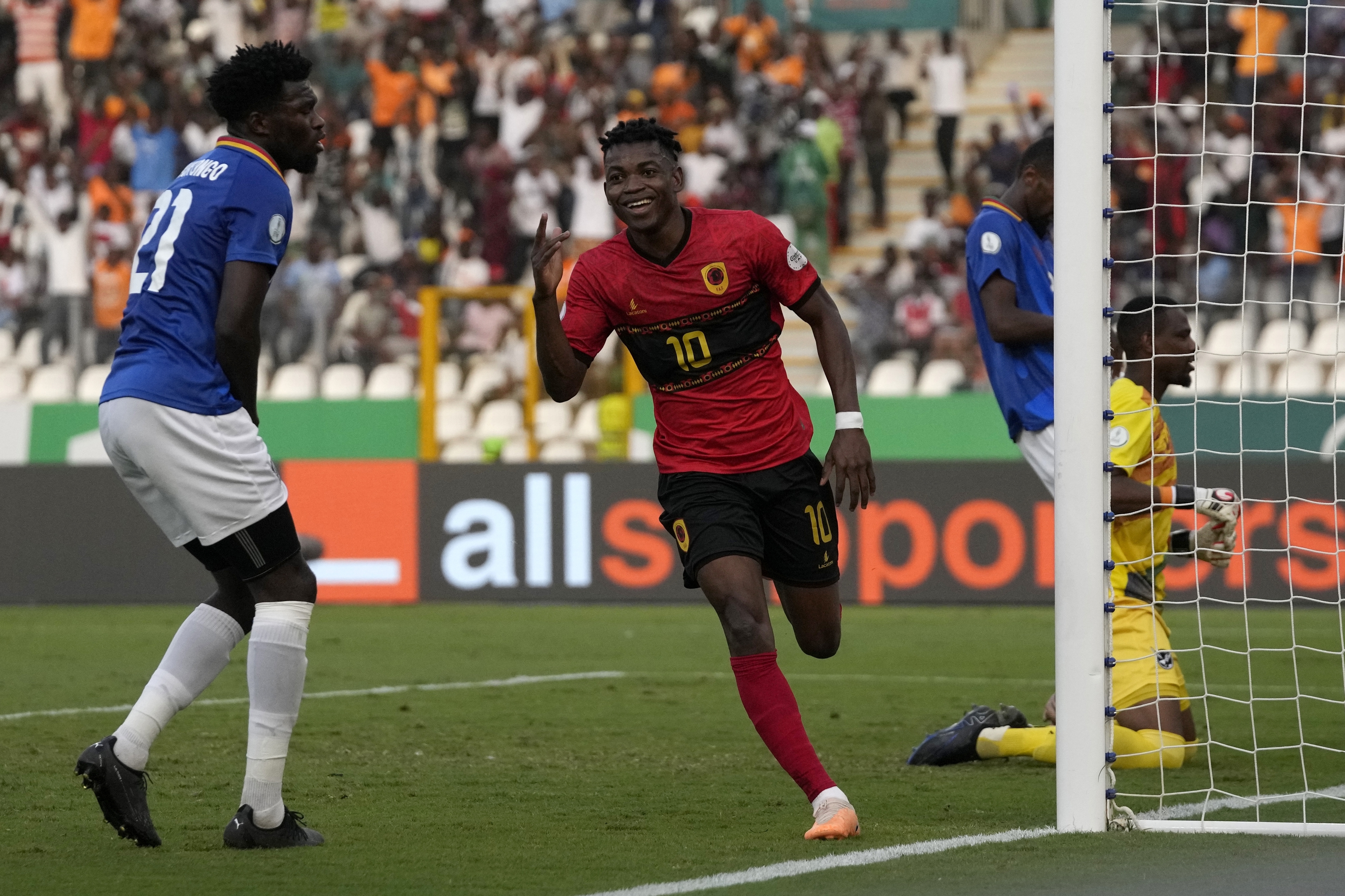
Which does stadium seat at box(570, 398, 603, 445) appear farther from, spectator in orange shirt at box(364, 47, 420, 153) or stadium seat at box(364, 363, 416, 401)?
spectator in orange shirt at box(364, 47, 420, 153)

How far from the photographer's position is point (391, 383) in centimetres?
1688

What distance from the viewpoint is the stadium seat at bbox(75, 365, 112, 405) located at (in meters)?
17.5

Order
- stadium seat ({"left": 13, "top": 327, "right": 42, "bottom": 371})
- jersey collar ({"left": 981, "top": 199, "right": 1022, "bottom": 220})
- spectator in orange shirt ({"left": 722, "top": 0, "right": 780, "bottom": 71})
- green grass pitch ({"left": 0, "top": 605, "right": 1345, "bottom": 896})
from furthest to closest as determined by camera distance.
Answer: spectator in orange shirt ({"left": 722, "top": 0, "right": 780, "bottom": 71})
stadium seat ({"left": 13, "top": 327, "right": 42, "bottom": 371})
jersey collar ({"left": 981, "top": 199, "right": 1022, "bottom": 220})
green grass pitch ({"left": 0, "top": 605, "right": 1345, "bottom": 896})

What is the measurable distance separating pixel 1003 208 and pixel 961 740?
1.96 m

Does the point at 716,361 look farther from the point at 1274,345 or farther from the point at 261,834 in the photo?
the point at 1274,345

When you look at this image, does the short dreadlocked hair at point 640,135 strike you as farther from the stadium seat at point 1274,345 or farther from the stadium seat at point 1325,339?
the stadium seat at point 1325,339

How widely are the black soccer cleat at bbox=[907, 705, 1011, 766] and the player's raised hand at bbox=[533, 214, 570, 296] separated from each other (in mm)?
2491

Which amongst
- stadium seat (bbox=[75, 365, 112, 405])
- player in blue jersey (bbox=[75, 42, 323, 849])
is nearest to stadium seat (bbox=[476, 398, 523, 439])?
stadium seat (bbox=[75, 365, 112, 405])

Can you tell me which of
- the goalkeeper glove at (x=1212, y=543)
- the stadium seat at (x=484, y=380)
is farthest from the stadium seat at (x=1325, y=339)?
the goalkeeper glove at (x=1212, y=543)

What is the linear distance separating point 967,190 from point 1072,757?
14932 mm

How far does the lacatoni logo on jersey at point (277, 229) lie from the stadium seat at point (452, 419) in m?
11.0

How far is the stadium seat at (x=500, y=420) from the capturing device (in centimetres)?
1606

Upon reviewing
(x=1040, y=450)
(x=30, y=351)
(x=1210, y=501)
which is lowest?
(x=1210, y=501)

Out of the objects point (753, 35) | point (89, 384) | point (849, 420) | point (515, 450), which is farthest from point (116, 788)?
point (753, 35)
